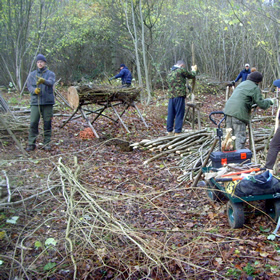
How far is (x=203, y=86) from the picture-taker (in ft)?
53.5

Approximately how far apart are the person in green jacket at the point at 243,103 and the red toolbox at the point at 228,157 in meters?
1.11

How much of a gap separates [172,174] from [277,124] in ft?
6.59

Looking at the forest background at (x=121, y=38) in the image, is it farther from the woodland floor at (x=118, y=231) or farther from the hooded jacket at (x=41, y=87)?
the woodland floor at (x=118, y=231)

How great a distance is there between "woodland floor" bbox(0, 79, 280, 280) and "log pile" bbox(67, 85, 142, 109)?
7.60ft

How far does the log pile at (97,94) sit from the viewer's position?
24.1ft

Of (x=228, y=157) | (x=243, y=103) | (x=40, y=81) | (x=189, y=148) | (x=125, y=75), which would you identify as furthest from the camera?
(x=125, y=75)

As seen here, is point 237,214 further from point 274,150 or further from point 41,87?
point 41,87

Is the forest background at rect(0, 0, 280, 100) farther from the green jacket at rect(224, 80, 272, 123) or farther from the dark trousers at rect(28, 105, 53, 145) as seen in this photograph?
the green jacket at rect(224, 80, 272, 123)

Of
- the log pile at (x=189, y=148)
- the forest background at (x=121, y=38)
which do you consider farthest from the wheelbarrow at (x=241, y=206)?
the forest background at (x=121, y=38)

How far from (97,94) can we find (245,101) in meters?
3.88

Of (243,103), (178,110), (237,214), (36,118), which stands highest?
(243,103)

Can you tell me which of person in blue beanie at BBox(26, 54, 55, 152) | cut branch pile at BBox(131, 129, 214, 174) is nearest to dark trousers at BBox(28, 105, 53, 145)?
person in blue beanie at BBox(26, 54, 55, 152)

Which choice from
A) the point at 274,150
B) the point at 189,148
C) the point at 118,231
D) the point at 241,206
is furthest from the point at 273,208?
the point at 189,148

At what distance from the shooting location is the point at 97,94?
298 inches
